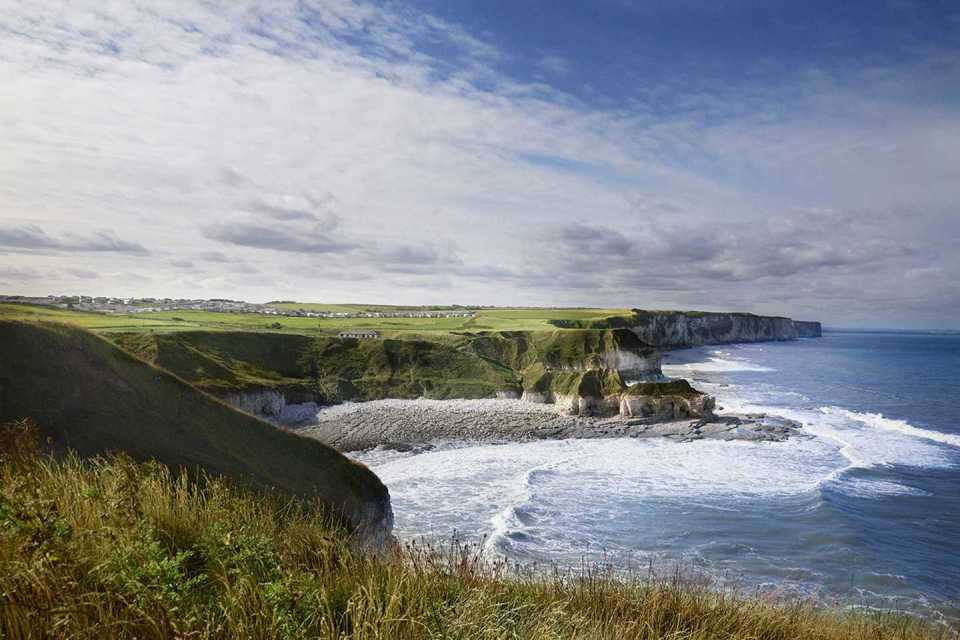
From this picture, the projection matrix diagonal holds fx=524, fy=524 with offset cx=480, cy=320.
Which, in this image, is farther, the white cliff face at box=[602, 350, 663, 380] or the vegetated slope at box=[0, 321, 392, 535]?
the white cliff face at box=[602, 350, 663, 380]

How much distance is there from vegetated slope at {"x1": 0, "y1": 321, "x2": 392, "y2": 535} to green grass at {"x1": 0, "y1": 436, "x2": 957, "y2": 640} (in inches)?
275

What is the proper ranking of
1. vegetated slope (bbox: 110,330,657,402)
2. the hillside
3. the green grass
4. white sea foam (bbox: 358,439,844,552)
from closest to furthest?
the green grass < white sea foam (bbox: 358,439,844,552) < vegetated slope (bbox: 110,330,657,402) < the hillside

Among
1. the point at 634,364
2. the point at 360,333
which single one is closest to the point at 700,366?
the point at 634,364

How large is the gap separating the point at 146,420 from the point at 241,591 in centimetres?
1336

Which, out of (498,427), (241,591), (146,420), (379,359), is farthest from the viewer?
(379,359)

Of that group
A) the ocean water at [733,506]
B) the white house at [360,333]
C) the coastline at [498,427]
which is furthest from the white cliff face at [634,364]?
the white house at [360,333]

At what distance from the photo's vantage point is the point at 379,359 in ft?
236

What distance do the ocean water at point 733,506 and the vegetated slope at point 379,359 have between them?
23.9m

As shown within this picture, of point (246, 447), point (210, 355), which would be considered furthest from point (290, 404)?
point (246, 447)

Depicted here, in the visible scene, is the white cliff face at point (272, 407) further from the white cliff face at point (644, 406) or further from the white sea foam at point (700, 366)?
the white sea foam at point (700, 366)

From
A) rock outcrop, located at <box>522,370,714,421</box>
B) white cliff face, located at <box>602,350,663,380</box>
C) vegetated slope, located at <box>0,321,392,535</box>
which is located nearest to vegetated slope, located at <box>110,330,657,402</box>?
white cliff face, located at <box>602,350,663,380</box>

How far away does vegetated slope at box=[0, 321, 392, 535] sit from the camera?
13.6 m

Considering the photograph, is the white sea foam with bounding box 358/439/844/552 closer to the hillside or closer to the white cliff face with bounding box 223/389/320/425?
the white cliff face with bounding box 223/389/320/425

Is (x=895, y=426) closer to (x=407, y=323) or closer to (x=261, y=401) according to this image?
(x=261, y=401)
